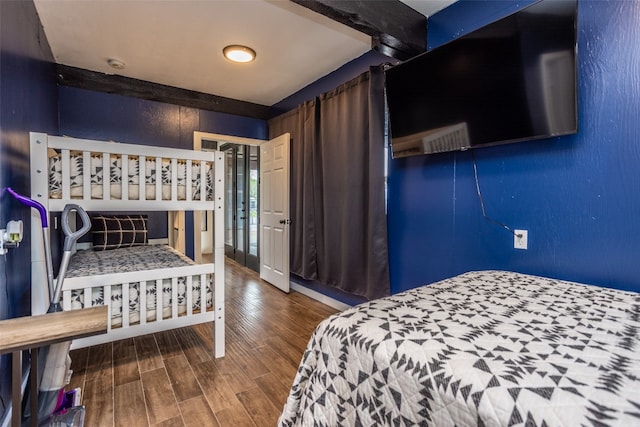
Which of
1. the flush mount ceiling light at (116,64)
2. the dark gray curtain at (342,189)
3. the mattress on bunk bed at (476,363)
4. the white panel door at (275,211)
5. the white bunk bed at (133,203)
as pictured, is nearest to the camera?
the mattress on bunk bed at (476,363)

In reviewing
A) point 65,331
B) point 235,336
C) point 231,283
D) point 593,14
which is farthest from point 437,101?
point 231,283

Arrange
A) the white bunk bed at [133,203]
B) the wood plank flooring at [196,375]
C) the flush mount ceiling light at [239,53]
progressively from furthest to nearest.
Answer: the flush mount ceiling light at [239,53]
the white bunk bed at [133,203]
the wood plank flooring at [196,375]

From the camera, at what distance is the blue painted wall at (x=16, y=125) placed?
1453 millimetres

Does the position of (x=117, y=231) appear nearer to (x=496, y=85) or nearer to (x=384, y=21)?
(x=384, y=21)

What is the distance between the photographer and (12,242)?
136cm

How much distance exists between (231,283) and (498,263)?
3.31m

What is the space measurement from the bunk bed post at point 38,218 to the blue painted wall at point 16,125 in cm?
8

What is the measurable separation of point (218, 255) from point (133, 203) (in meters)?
0.64

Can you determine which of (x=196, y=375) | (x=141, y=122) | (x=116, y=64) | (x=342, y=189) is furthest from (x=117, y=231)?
(x=342, y=189)

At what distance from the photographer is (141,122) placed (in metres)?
3.59

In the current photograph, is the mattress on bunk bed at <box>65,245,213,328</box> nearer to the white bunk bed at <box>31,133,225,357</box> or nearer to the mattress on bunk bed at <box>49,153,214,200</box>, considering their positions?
the white bunk bed at <box>31,133,225,357</box>

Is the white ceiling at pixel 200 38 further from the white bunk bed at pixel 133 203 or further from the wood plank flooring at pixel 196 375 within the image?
the wood plank flooring at pixel 196 375

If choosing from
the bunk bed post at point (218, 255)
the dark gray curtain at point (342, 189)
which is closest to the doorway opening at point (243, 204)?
the dark gray curtain at point (342, 189)

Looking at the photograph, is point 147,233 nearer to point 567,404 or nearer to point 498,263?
point 498,263
